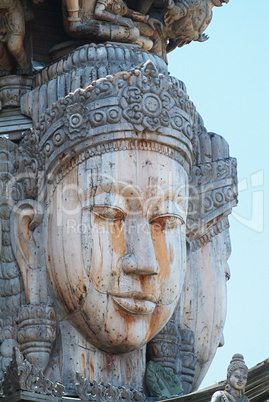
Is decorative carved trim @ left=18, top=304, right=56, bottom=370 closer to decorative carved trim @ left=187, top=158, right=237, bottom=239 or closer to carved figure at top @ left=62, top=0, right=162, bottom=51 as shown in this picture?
decorative carved trim @ left=187, top=158, right=237, bottom=239

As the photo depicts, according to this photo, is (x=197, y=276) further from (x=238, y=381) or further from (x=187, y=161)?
(x=238, y=381)

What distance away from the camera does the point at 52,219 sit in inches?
806

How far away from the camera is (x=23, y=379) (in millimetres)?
18656

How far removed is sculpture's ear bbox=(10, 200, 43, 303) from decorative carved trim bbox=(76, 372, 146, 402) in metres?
1.69

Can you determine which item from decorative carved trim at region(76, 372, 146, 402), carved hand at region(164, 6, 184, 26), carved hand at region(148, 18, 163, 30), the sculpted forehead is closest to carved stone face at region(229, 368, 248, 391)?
decorative carved trim at region(76, 372, 146, 402)

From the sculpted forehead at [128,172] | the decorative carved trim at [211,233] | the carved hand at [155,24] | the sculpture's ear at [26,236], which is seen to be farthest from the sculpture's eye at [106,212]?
the carved hand at [155,24]

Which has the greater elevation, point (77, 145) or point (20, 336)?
point (77, 145)

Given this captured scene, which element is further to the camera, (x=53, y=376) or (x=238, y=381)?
(x=53, y=376)

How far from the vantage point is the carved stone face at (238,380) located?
60.3 ft

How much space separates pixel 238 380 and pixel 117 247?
2.66 m

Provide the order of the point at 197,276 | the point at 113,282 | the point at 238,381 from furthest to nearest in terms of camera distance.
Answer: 1. the point at 197,276
2. the point at 113,282
3. the point at 238,381

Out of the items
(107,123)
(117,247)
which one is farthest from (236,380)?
(107,123)

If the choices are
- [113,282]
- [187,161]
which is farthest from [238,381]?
[187,161]

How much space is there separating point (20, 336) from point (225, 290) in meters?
3.13
